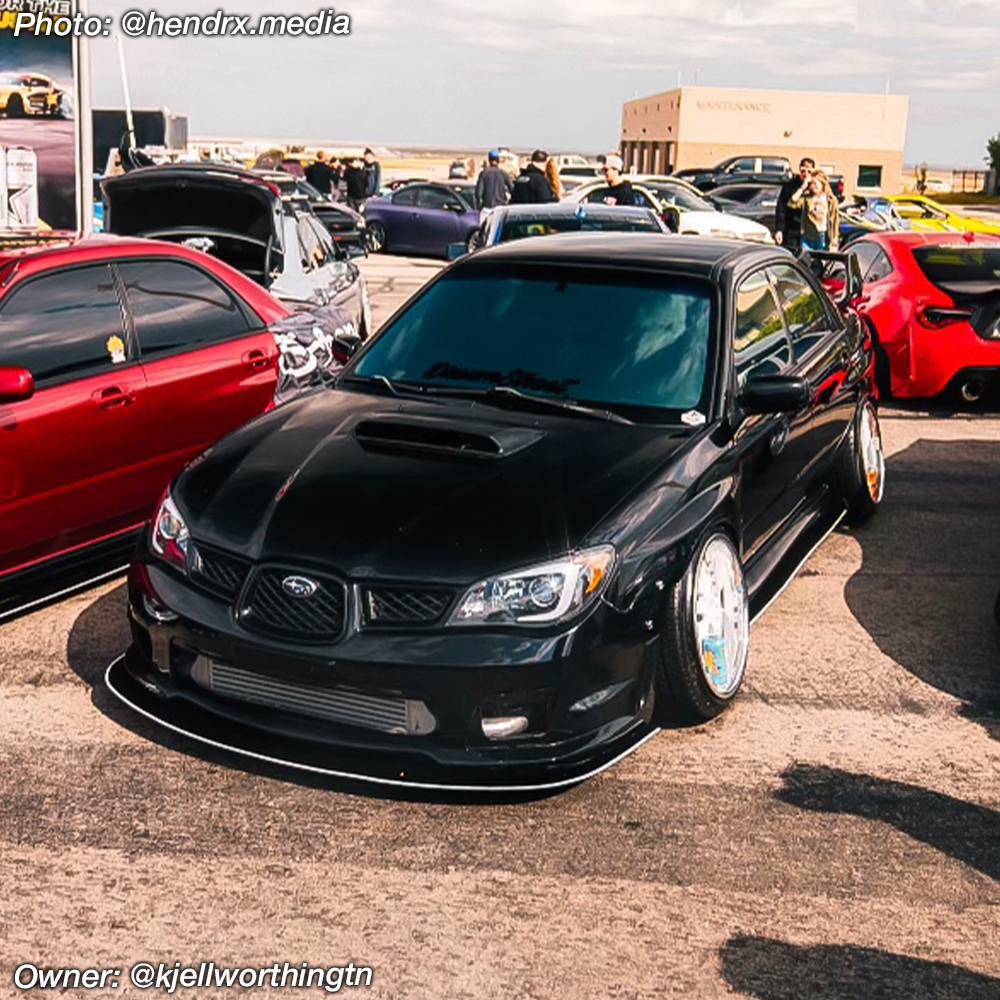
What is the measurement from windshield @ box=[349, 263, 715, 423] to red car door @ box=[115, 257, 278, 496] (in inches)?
42.4

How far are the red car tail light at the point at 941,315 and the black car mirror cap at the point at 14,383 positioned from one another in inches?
280

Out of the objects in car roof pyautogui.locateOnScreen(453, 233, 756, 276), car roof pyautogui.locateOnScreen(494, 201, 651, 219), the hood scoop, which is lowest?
the hood scoop

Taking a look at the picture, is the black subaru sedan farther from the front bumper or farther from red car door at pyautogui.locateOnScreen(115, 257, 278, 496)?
red car door at pyautogui.locateOnScreen(115, 257, 278, 496)

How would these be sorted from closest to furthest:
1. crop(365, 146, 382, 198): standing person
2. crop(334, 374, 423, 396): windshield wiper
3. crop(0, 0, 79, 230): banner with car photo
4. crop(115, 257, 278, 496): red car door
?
crop(334, 374, 423, 396): windshield wiper < crop(115, 257, 278, 496): red car door < crop(0, 0, 79, 230): banner with car photo < crop(365, 146, 382, 198): standing person

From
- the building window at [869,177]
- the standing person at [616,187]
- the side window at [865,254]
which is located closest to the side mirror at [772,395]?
the side window at [865,254]

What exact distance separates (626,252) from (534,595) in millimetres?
2265

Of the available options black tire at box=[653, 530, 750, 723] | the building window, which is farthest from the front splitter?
the building window

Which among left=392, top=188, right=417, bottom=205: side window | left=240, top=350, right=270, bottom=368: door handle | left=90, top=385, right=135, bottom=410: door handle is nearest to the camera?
left=90, top=385, right=135, bottom=410: door handle

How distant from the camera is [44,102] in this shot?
15.0m

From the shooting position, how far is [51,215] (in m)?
15.2

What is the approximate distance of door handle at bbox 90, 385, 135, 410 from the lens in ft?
21.0

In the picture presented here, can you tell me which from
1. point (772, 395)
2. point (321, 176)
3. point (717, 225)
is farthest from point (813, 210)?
point (321, 176)

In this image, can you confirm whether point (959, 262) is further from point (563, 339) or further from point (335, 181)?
point (335, 181)

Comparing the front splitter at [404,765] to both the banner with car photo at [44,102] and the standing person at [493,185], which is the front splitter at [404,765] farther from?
the standing person at [493,185]
